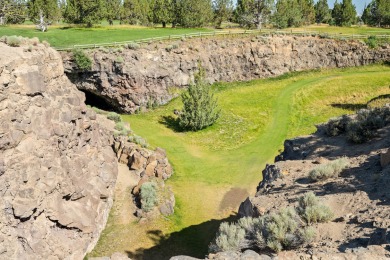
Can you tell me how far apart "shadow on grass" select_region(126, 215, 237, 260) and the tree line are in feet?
133

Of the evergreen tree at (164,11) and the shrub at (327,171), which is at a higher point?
the evergreen tree at (164,11)

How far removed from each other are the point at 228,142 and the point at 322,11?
82.7 metres

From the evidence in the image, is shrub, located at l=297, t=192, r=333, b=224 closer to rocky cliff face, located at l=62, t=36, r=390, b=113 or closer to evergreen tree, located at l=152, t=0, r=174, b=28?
rocky cliff face, located at l=62, t=36, r=390, b=113

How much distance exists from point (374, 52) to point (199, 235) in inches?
1843

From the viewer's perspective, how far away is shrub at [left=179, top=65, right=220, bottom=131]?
1513 inches

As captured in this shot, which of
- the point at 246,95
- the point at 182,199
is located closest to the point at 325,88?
the point at 246,95

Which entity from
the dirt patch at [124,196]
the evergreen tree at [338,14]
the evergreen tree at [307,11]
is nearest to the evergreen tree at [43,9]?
the dirt patch at [124,196]

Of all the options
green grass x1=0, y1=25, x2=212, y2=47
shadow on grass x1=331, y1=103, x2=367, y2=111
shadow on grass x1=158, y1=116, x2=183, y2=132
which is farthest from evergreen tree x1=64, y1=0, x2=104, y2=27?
shadow on grass x1=331, y1=103, x2=367, y2=111

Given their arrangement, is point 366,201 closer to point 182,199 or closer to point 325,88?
point 182,199

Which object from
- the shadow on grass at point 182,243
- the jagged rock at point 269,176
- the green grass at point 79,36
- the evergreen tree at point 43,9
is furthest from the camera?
the evergreen tree at point 43,9

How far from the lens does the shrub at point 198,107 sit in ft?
126

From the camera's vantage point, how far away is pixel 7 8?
52.2 meters

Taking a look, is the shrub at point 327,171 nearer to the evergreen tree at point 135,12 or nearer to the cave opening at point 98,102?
the cave opening at point 98,102

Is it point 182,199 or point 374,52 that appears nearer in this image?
point 182,199
